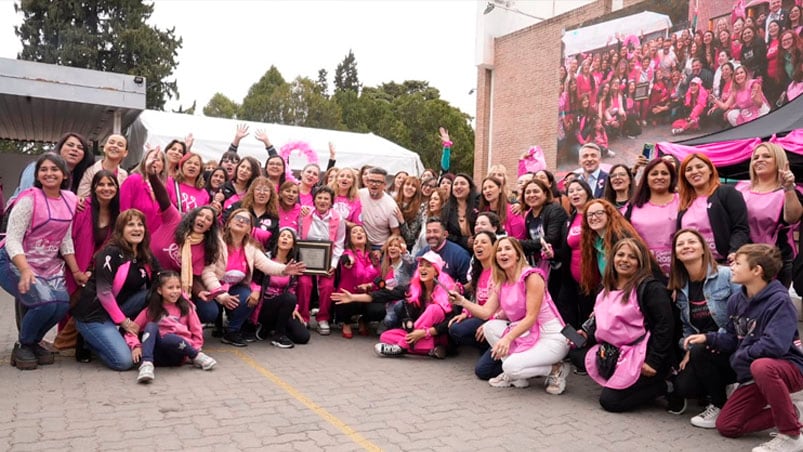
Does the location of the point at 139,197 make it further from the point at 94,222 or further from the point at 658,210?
the point at 658,210

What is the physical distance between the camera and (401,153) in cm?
1617

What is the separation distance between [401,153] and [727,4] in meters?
8.66

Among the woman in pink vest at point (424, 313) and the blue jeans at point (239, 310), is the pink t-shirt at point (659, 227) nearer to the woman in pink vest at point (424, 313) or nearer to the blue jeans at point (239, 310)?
the woman in pink vest at point (424, 313)

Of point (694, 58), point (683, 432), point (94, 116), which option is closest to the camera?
point (683, 432)

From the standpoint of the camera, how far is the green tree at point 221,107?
156 feet

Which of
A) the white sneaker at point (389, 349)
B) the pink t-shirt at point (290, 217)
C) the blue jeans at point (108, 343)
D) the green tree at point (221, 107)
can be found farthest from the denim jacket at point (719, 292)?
the green tree at point (221, 107)

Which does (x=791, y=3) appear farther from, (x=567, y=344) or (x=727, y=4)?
(x=567, y=344)

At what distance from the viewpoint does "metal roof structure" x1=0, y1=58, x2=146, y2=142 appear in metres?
10.6

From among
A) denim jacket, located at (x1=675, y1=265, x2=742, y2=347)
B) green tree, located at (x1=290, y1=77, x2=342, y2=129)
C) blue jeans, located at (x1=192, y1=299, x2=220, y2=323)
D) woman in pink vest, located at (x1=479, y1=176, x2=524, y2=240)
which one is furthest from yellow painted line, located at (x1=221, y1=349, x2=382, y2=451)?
green tree, located at (x1=290, y1=77, x2=342, y2=129)

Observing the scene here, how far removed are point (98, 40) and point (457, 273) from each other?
33.9 metres

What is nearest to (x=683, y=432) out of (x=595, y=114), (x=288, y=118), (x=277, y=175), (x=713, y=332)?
(x=713, y=332)

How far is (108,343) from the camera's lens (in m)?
5.10

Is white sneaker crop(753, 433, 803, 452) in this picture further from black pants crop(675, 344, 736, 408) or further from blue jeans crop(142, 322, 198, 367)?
blue jeans crop(142, 322, 198, 367)

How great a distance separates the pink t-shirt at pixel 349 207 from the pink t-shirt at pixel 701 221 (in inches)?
148
